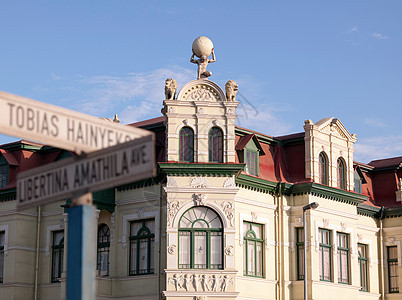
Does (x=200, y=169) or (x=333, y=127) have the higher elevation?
(x=333, y=127)

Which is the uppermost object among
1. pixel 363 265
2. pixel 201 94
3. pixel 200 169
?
pixel 201 94

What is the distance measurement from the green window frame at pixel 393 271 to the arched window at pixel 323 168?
6.81 m

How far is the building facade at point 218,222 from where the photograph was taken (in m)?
31.4

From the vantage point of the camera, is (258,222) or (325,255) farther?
(325,255)

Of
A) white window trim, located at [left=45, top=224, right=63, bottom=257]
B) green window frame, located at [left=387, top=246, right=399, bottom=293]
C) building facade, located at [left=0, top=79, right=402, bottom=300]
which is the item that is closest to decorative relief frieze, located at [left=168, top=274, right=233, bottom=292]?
building facade, located at [left=0, top=79, right=402, bottom=300]

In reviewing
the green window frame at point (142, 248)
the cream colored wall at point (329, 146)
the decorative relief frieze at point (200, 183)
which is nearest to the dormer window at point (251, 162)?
the cream colored wall at point (329, 146)

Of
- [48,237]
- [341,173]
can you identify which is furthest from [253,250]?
[48,237]

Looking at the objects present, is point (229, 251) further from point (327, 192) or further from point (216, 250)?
point (327, 192)

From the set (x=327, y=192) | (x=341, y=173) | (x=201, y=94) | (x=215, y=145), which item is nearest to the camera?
(x=215, y=145)

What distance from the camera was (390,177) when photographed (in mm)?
41562

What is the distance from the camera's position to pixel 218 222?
31.6 metres

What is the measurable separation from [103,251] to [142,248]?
232 cm

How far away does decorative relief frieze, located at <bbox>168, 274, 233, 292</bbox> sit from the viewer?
30.7m

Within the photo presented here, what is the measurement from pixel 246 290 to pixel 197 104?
7.94 meters
